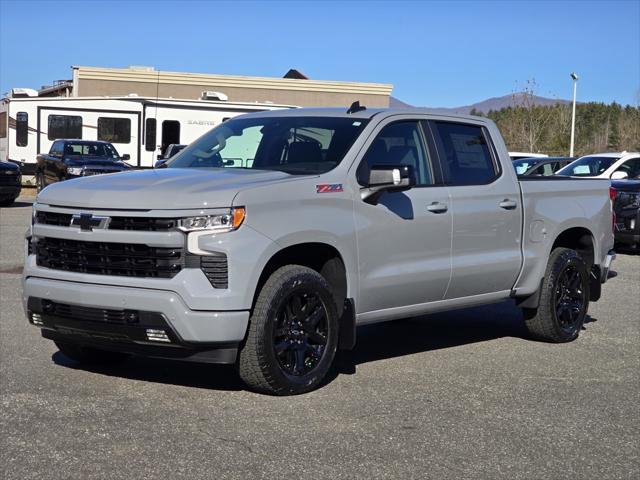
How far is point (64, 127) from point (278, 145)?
24.8 m

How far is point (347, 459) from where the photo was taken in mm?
5082

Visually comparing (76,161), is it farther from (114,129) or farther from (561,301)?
(561,301)

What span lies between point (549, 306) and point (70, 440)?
4.64 metres

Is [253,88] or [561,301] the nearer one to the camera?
[561,301]

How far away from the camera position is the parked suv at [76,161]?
25.0m

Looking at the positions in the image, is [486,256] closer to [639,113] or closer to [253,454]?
[253,454]

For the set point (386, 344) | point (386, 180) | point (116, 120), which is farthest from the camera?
point (116, 120)

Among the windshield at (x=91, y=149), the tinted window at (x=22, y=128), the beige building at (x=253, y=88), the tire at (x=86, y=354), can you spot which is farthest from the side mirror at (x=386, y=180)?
the beige building at (x=253, y=88)

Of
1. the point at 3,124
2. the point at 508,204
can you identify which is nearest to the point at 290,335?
the point at 508,204

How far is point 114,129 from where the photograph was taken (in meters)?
30.8

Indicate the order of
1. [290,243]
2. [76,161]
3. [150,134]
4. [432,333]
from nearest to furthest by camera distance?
[290,243] → [432,333] → [76,161] → [150,134]

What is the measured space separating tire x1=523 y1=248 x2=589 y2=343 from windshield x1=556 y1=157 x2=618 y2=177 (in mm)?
10258

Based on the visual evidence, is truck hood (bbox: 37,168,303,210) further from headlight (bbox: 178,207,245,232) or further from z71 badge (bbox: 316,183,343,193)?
z71 badge (bbox: 316,183,343,193)

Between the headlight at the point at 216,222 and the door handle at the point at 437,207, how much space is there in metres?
1.80
